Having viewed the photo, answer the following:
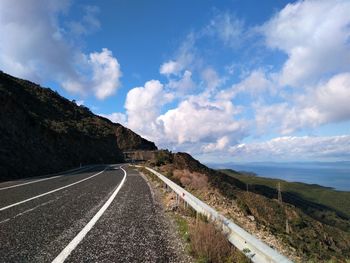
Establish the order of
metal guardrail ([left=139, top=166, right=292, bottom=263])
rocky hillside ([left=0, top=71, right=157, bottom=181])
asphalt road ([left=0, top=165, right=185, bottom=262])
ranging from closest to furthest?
metal guardrail ([left=139, top=166, right=292, bottom=263])
asphalt road ([left=0, top=165, right=185, bottom=262])
rocky hillside ([left=0, top=71, right=157, bottom=181])

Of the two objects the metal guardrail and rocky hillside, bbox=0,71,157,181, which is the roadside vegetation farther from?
rocky hillside, bbox=0,71,157,181

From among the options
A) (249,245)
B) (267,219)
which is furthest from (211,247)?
(267,219)

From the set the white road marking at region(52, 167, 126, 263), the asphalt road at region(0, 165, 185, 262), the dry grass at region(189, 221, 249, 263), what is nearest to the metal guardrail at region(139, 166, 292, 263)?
the dry grass at region(189, 221, 249, 263)

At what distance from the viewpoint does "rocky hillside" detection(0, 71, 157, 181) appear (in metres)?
33.3

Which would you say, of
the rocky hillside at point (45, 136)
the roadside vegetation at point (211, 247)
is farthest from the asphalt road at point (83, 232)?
the rocky hillside at point (45, 136)

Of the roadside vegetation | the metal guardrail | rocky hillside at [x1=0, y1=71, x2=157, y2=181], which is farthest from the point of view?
rocky hillside at [x1=0, y1=71, x2=157, y2=181]

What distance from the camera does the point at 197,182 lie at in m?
19.9

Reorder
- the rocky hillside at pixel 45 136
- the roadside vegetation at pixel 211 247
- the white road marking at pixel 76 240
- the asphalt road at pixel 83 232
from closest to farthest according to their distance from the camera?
the roadside vegetation at pixel 211 247
the white road marking at pixel 76 240
the asphalt road at pixel 83 232
the rocky hillside at pixel 45 136

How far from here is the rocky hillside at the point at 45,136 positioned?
33291 millimetres

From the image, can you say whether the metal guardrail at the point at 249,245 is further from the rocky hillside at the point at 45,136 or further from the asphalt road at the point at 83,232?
the rocky hillside at the point at 45,136

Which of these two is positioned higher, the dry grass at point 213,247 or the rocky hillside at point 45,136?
the rocky hillside at point 45,136

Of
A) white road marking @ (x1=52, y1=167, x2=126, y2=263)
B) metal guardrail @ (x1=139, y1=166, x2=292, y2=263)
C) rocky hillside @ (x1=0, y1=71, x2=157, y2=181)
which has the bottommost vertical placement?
white road marking @ (x1=52, y1=167, x2=126, y2=263)

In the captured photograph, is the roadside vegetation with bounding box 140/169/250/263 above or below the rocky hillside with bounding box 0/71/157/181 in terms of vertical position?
below

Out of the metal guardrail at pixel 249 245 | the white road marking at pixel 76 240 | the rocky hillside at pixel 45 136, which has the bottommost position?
the white road marking at pixel 76 240
